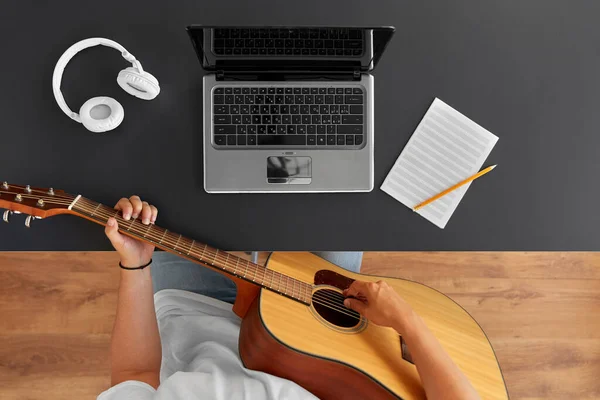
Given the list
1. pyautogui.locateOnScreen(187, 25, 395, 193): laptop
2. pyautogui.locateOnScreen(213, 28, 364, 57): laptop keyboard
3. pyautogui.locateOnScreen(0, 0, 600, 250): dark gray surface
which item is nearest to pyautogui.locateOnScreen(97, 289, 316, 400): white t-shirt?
pyautogui.locateOnScreen(0, 0, 600, 250): dark gray surface

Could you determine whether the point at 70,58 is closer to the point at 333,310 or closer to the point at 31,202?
the point at 31,202

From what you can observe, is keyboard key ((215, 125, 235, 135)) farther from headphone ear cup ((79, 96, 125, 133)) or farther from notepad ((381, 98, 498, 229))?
notepad ((381, 98, 498, 229))

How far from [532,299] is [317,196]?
1.14 m

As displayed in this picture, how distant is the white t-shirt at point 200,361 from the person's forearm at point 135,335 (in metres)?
0.06

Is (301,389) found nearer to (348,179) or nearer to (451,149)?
(348,179)

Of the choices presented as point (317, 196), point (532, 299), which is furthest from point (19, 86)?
point (532, 299)

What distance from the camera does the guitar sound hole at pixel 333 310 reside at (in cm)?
100

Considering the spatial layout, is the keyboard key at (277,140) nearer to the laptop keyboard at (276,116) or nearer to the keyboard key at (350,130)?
the laptop keyboard at (276,116)

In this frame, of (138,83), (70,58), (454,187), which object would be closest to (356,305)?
(454,187)

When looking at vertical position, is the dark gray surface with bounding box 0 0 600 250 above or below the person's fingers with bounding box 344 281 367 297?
above

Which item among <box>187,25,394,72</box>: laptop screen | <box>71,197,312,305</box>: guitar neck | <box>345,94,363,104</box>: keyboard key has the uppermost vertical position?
<box>187,25,394,72</box>: laptop screen

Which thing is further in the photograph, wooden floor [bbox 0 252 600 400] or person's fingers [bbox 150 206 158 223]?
wooden floor [bbox 0 252 600 400]

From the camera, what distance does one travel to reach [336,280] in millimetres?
1069

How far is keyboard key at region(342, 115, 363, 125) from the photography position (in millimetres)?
879
